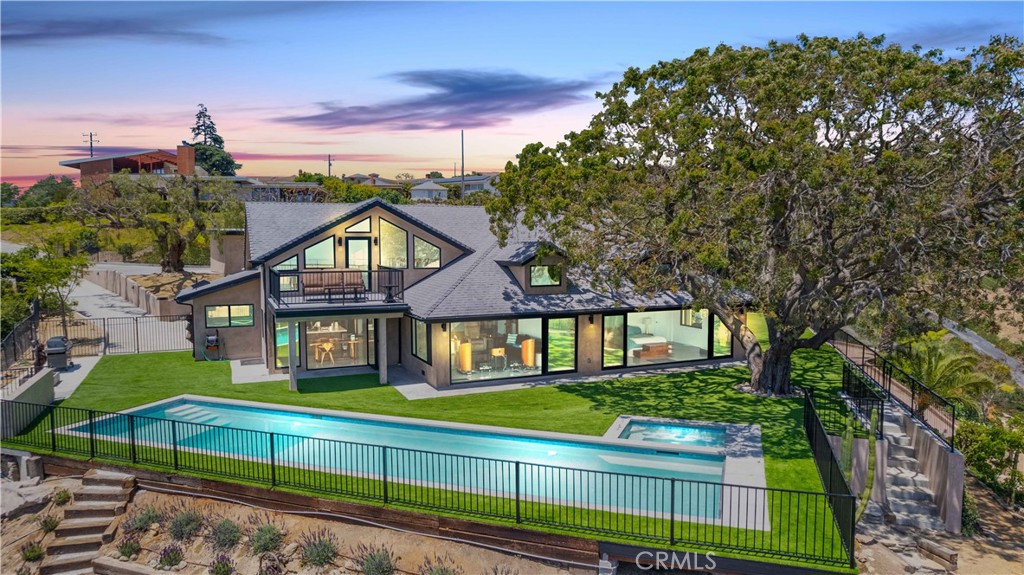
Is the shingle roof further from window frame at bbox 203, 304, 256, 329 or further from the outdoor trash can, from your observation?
the outdoor trash can

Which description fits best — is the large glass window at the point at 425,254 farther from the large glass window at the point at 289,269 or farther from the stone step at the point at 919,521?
the stone step at the point at 919,521

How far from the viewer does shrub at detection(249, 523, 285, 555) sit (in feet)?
47.5

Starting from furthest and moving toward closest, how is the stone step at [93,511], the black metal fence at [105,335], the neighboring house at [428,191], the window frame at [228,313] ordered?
1. the neighboring house at [428,191]
2. the black metal fence at [105,335]
3. the window frame at [228,313]
4. the stone step at [93,511]

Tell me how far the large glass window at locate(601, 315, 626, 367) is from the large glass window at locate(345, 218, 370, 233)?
9.73m

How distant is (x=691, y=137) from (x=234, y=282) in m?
18.6

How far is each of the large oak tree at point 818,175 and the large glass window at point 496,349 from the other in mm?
4764

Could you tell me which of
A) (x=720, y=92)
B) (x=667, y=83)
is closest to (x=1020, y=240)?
(x=720, y=92)

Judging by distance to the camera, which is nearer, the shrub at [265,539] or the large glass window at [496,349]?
the shrub at [265,539]

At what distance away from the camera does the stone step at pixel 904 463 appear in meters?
18.0

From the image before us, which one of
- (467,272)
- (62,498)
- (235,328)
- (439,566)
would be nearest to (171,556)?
(62,498)

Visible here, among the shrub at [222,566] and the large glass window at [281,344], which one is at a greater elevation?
the large glass window at [281,344]

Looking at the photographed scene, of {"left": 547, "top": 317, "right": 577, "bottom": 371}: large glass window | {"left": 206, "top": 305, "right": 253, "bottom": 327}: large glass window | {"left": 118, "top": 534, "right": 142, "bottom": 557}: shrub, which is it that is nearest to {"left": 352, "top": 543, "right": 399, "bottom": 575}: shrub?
{"left": 118, "top": 534, "right": 142, "bottom": 557}: shrub

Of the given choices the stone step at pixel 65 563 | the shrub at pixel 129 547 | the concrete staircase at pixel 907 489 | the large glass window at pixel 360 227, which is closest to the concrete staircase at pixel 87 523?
the stone step at pixel 65 563

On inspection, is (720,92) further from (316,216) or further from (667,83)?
(316,216)
